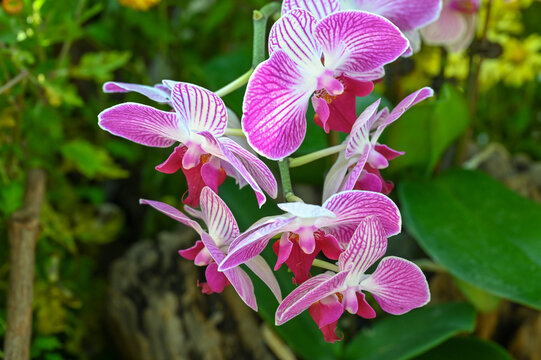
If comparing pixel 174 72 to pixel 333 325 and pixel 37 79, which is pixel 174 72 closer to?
pixel 37 79

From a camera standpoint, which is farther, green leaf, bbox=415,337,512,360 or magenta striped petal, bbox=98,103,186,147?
green leaf, bbox=415,337,512,360

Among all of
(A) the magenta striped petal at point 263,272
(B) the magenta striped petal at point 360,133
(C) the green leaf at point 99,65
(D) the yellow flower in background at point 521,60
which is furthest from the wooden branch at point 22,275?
(D) the yellow flower in background at point 521,60

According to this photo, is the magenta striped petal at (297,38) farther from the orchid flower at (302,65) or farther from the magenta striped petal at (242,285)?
the magenta striped petal at (242,285)

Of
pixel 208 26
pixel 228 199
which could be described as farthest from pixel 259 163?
pixel 208 26

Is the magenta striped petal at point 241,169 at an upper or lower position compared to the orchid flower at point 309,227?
upper

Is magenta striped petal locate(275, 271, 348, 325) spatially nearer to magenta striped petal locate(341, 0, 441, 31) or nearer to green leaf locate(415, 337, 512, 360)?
magenta striped petal locate(341, 0, 441, 31)

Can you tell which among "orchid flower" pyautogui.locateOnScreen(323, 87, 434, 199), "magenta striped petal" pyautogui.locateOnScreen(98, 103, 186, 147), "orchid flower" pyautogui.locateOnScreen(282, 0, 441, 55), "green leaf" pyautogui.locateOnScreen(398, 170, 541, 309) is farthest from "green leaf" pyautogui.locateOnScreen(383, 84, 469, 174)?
"magenta striped petal" pyautogui.locateOnScreen(98, 103, 186, 147)
